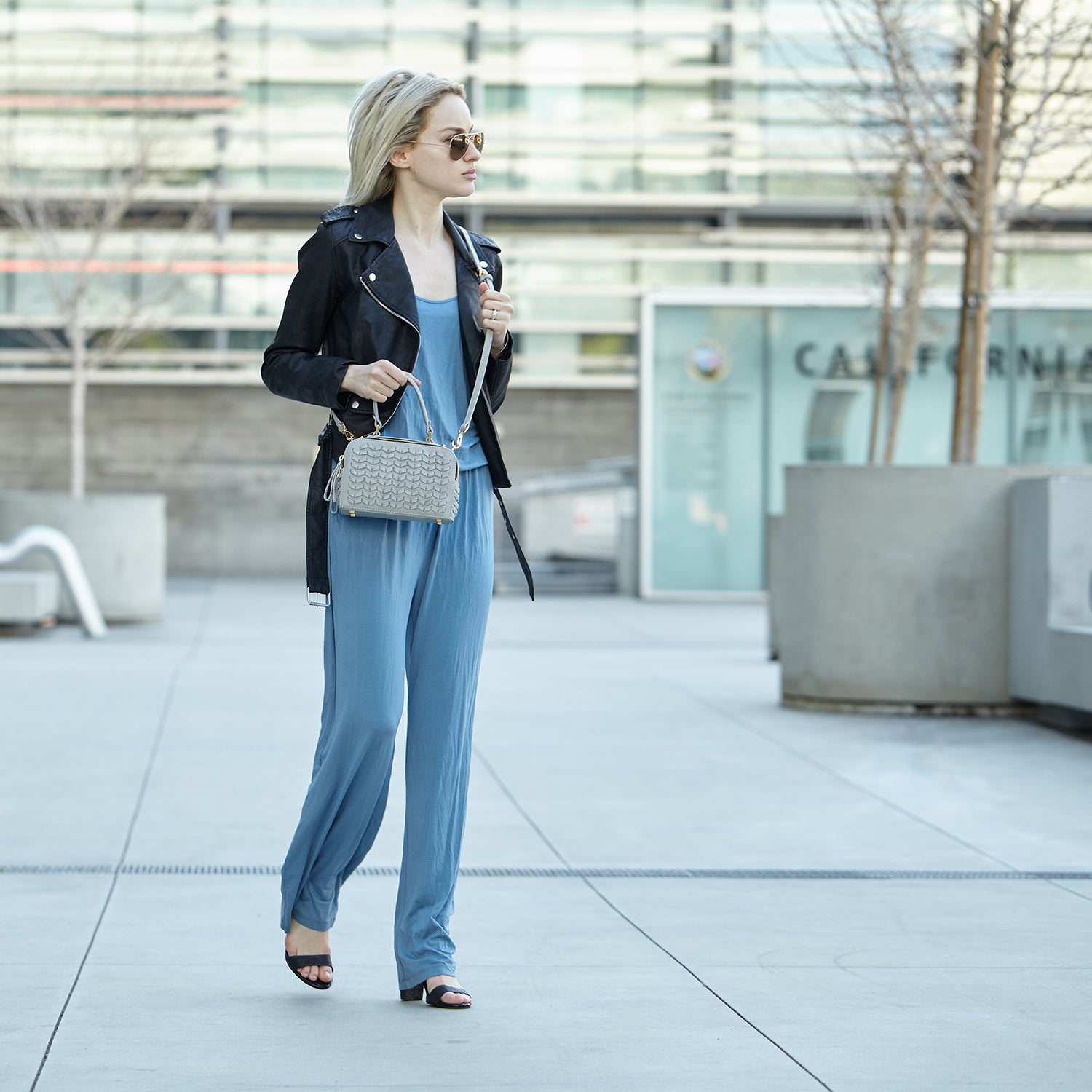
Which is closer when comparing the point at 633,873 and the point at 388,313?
the point at 388,313

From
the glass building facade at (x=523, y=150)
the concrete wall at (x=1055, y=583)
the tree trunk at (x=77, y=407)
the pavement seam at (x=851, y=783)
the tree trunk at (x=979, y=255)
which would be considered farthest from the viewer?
the glass building facade at (x=523, y=150)

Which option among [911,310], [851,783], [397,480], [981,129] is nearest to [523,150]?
[911,310]

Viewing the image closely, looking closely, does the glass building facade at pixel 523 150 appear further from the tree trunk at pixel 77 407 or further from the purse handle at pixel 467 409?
the purse handle at pixel 467 409

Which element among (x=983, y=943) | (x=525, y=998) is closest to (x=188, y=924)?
(x=525, y=998)

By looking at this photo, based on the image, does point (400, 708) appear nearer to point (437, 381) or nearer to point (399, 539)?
point (399, 539)

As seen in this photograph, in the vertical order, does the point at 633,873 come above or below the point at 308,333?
below

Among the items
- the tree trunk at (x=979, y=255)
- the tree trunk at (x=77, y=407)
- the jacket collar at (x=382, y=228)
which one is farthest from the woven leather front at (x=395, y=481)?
the tree trunk at (x=77, y=407)

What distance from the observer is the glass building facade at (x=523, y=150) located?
88.7 feet

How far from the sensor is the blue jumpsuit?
12.2 ft

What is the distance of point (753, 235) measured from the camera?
91.8 feet

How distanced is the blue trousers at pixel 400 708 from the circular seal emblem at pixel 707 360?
16.6m

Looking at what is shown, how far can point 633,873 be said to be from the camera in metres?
5.36

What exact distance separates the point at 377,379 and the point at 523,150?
82.1 ft

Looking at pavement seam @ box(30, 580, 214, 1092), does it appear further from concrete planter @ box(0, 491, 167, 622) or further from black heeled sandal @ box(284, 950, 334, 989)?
concrete planter @ box(0, 491, 167, 622)
